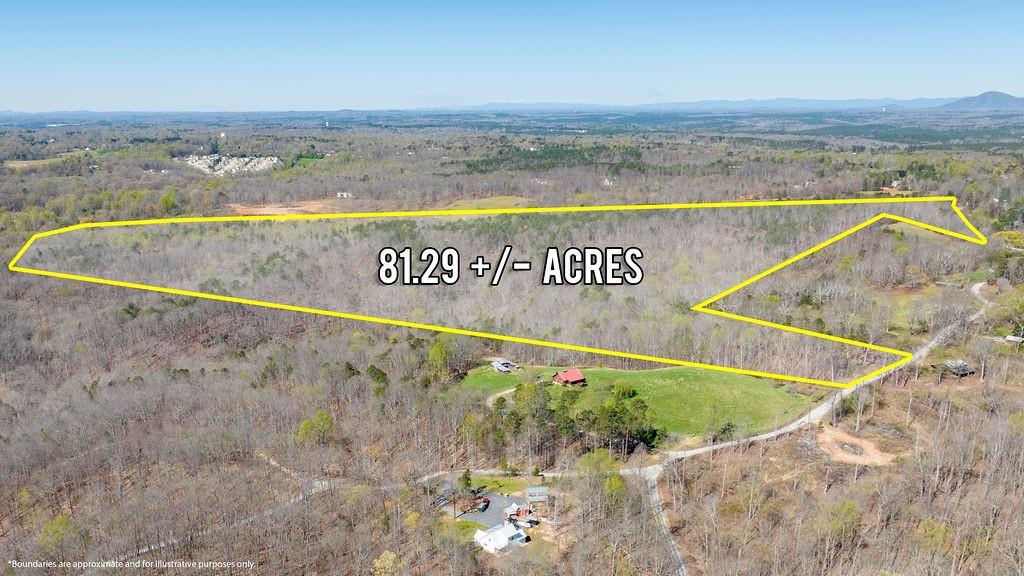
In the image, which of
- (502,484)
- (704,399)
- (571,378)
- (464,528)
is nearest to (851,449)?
(704,399)

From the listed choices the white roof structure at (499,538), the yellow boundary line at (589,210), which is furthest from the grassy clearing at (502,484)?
the yellow boundary line at (589,210)

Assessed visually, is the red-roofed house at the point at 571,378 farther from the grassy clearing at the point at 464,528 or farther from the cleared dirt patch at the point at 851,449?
the grassy clearing at the point at 464,528

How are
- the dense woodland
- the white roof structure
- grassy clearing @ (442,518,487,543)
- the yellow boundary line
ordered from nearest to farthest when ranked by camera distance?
the dense woodland → the white roof structure → grassy clearing @ (442,518,487,543) → the yellow boundary line

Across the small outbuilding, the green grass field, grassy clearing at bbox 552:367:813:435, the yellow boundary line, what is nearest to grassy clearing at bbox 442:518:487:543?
grassy clearing at bbox 552:367:813:435

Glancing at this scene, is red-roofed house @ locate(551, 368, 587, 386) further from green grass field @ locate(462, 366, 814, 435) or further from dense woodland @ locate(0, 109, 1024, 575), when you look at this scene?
dense woodland @ locate(0, 109, 1024, 575)

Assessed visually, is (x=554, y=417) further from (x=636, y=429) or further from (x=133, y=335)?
(x=133, y=335)

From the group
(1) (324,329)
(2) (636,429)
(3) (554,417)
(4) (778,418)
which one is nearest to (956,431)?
(4) (778,418)
